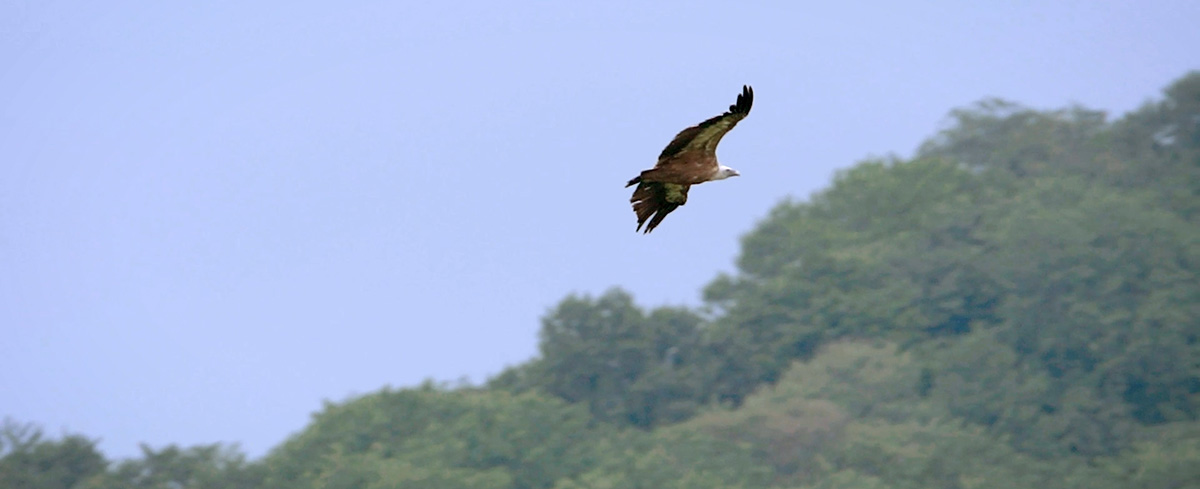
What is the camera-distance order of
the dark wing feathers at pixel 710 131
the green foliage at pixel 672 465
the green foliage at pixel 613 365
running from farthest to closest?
the green foliage at pixel 613 365 < the green foliage at pixel 672 465 < the dark wing feathers at pixel 710 131

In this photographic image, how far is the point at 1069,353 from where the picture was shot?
1924 inches

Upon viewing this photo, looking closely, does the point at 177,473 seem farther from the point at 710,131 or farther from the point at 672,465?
the point at 710,131

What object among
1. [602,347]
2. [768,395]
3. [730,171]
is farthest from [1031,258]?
[730,171]

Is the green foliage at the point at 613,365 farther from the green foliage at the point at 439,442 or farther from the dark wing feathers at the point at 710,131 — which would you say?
the dark wing feathers at the point at 710,131

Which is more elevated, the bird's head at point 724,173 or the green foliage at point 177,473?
the green foliage at point 177,473

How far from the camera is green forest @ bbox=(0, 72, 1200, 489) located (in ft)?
136

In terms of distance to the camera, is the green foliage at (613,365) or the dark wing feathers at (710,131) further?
the green foliage at (613,365)

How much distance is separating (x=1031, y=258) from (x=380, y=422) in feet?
67.7

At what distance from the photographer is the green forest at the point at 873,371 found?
41.5m

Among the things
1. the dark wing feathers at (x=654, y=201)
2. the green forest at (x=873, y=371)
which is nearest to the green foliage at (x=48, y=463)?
the green forest at (x=873, y=371)

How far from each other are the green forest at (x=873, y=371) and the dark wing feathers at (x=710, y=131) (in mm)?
24966

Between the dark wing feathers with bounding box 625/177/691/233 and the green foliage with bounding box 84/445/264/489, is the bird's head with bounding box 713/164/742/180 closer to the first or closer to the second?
the dark wing feathers with bounding box 625/177/691/233

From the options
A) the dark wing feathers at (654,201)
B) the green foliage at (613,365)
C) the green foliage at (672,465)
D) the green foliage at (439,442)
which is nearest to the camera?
the dark wing feathers at (654,201)

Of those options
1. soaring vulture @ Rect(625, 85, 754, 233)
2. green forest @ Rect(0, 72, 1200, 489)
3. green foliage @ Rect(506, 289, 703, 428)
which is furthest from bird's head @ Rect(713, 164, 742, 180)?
green foliage @ Rect(506, 289, 703, 428)
